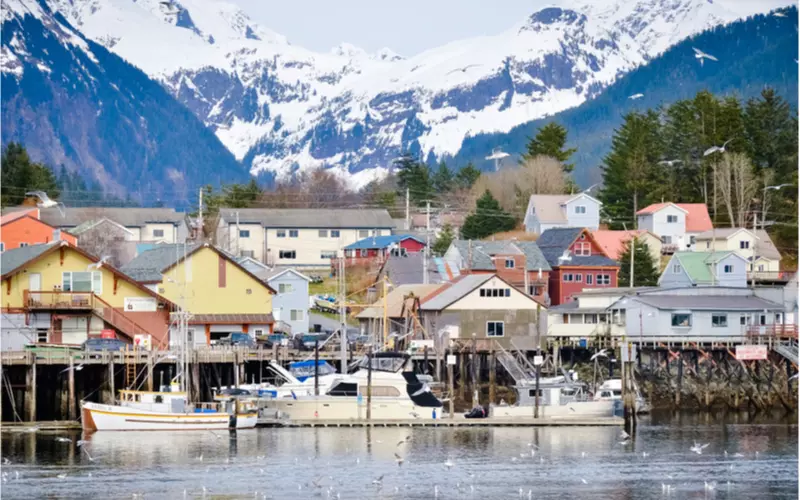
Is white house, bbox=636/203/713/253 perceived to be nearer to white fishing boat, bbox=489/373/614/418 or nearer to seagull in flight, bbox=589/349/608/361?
seagull in flight, bbox=589/349/608/361

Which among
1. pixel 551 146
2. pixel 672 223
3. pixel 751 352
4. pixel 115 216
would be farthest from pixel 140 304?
pixel 551 146

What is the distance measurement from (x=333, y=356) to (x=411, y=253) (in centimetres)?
4164

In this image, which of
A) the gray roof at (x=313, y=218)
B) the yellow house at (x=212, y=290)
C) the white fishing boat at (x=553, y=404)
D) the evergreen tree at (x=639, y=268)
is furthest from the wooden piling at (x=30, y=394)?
the gray roof at (x=313, y=218)

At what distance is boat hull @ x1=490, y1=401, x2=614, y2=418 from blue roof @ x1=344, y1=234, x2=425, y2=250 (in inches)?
1996

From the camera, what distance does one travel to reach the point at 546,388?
69.4 m

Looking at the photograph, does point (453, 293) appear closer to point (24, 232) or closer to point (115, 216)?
point (24, 232)

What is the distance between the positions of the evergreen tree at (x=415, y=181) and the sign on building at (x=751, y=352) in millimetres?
81434

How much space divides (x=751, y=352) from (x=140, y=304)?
29224 millimetres

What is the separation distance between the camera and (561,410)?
67875mm

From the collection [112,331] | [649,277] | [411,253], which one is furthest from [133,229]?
[112,331]

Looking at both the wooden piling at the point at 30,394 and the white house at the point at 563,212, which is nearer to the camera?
the wooden piling at the point at 30,394

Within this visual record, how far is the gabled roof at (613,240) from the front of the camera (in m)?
109

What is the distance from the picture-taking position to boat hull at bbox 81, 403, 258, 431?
64.1 m

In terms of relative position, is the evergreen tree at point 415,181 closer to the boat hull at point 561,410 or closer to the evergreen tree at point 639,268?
the evergreen tree at point 639,268
